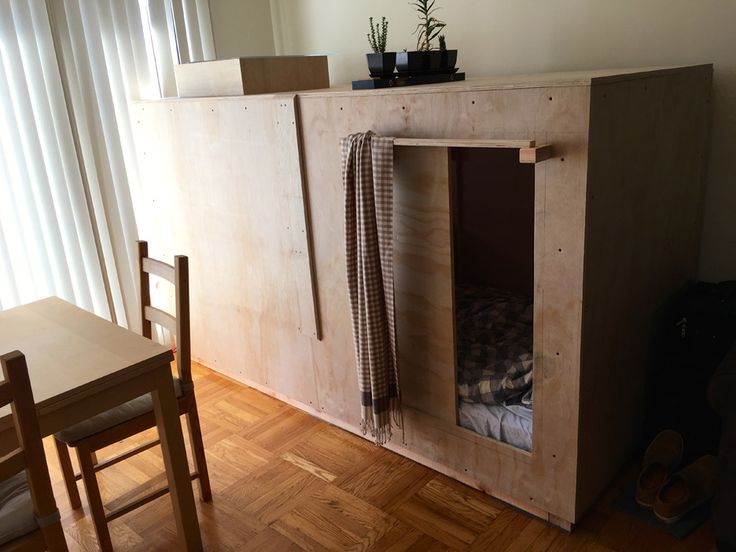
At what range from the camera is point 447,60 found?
2.01 m

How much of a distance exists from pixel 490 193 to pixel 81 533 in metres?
1.88

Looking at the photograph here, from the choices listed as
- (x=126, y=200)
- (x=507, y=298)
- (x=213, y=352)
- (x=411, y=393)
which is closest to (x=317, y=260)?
(x=411, y=393)

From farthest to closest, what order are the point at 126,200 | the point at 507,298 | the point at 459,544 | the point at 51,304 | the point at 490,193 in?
the point at 126,200, the point at 490,193, the point at 507,298, the point at 51,304, the point at 459,544

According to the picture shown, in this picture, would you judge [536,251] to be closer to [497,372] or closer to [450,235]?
[450,235]

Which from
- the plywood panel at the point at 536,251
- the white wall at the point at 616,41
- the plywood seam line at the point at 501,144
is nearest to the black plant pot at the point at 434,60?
the plywood panel at the point at 536,251

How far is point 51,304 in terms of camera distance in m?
1.94

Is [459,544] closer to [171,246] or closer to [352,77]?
[171,246]

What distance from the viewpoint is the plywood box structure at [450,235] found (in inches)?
60.6

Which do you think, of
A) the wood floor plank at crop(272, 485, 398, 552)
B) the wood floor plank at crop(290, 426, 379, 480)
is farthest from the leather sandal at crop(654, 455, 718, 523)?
the wood floor plank at crop(290, 426, 379, 480)

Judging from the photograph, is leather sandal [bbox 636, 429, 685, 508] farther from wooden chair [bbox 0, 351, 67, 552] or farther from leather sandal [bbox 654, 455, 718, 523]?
wooden chair [bbox 0, 351, 67, 552]

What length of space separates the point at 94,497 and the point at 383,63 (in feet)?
4.92

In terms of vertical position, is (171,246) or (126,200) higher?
(126,200)

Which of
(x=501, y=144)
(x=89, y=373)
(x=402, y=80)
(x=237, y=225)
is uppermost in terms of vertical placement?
(x=402, y=80)

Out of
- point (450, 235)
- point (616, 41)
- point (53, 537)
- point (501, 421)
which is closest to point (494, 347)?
point (501, 421)
